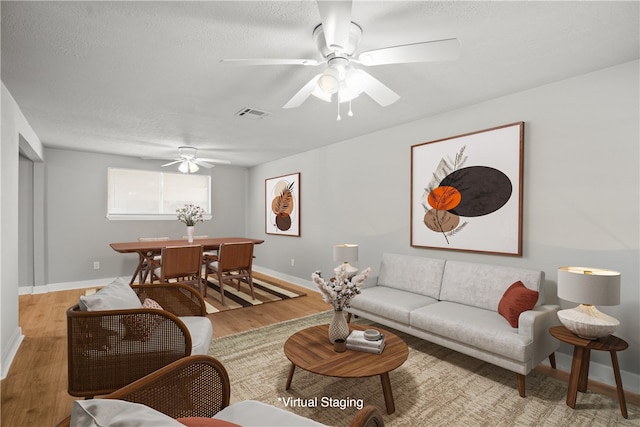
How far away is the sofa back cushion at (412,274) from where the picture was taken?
3.19 m

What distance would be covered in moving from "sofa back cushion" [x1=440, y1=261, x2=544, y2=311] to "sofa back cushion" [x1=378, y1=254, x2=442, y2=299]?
9 cm

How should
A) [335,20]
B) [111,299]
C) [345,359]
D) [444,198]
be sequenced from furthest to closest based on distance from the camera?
[444,198] → [345,359] → [111,299] → [335,20]

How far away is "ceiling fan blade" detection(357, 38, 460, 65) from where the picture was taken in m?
1.52

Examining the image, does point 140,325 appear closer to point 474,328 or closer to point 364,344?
point 364,344

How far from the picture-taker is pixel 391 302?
298 cm

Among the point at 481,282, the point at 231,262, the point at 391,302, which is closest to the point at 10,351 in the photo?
the point at 231,262

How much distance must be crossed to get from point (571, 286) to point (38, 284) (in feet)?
21.7

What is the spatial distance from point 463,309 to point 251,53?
2.62 m

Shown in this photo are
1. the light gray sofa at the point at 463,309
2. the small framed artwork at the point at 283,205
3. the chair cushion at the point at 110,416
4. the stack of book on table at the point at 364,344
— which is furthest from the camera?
the small framed artwork at the point at 283,205

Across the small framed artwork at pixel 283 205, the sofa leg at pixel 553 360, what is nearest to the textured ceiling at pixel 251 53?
the small framed artwork at pixel 283 205

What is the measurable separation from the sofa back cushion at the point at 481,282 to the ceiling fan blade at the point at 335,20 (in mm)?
2270

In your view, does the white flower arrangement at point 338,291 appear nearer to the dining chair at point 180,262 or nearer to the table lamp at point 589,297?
the table lamp at point 589,297

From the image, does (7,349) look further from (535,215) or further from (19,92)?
(535,215)

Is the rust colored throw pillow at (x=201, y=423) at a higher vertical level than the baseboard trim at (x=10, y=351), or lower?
higher
